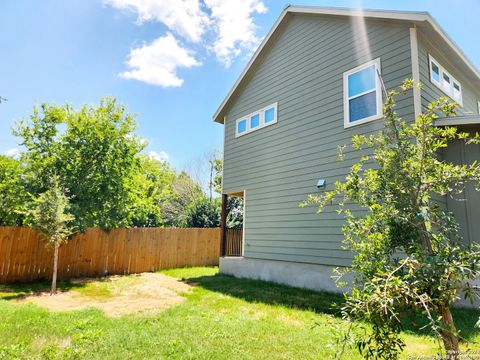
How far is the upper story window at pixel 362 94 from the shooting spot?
694cm

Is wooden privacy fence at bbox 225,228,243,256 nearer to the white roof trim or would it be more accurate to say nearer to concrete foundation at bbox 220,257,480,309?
concrete foundation at bbox 220,257,480,309

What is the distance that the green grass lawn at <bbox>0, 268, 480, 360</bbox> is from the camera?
373 cm

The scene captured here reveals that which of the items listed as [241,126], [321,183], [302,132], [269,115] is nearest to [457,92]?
[302,132]

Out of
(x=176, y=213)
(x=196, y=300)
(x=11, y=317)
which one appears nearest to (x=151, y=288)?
(x=196, y=300)

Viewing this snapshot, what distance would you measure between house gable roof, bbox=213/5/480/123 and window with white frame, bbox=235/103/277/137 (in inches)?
52.4

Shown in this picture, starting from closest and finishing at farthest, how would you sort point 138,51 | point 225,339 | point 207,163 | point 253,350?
point 253,350 → point 225,339 → point 138,51 → point 207,163

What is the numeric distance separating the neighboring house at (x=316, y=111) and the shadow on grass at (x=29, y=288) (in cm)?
489

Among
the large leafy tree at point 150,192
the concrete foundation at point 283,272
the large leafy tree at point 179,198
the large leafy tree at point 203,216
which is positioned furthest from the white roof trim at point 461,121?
the large leafy tree at point 179,198

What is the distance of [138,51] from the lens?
1154 centimetres

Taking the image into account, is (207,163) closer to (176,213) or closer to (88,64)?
(176,213)

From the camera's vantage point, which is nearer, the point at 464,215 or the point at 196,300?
the point at 464,215

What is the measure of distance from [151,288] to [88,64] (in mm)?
7585

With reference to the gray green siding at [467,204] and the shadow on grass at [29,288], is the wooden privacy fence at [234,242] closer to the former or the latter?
the shadow on grass at [29,288]

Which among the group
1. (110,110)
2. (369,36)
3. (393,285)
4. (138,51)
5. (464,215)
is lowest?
(393,285)
